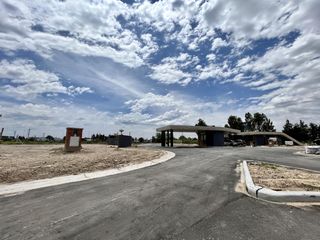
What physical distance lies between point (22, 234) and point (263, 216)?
4768mm

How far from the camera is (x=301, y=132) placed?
83.3 meters

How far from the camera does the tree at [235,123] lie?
86.7 metres

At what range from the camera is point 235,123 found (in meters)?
86.8

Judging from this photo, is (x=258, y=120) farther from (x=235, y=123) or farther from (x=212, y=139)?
(x=212, y=139)

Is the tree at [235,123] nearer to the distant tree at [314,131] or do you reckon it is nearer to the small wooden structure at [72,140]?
the distant tree at [314,131]

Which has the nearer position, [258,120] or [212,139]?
[212,139]

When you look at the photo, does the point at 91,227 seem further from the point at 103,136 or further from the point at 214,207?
the point at 103,136

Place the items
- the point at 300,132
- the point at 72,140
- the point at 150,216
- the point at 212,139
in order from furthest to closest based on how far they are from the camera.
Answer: the point at 300,132 < the point at 212,139 < the point at 72,140 < the point at 150,216

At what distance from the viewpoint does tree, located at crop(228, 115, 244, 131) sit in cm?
8668

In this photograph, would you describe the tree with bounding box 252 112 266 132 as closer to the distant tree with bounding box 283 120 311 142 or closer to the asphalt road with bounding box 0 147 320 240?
the distant tree with bounding box 283 120 311 142

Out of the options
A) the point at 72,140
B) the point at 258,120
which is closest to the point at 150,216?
the point at 72,140

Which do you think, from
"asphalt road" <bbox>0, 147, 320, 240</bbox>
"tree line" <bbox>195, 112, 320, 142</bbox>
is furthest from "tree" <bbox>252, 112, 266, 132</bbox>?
"asphalt road" <bbox>0, 147, 320, 240</bbox>

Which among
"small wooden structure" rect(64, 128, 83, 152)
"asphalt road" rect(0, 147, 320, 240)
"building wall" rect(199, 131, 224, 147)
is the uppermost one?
"building wall" rect(199, 131, 224, 147)

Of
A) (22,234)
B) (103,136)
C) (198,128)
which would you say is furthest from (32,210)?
(103,136)
